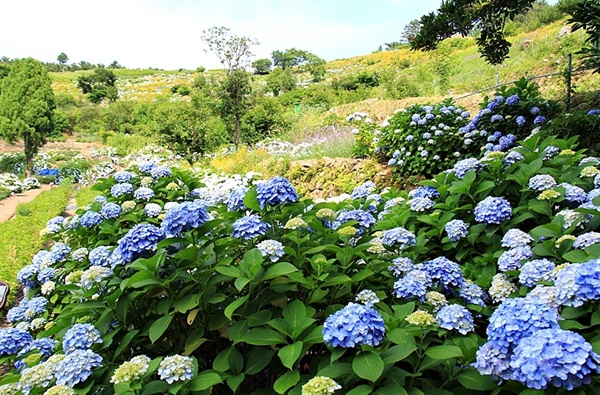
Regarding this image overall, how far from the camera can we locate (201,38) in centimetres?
1167

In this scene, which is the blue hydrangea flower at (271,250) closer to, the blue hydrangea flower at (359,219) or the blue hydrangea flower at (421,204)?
the blue hydrangea flower at (359,219)

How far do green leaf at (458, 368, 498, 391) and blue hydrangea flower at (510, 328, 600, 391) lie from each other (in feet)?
0.53

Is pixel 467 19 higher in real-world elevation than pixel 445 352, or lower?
higher

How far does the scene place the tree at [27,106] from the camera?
1555 centimetres

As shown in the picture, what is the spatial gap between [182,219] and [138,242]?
0.22m

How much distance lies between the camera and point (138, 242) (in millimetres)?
1412

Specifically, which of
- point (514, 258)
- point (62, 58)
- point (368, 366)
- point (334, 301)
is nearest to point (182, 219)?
point (334, 301)

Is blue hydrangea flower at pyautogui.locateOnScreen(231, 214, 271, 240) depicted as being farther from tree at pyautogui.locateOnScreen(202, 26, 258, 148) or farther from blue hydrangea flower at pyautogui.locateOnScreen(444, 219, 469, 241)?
tree at pyautogui.locateOnScreen(202, 26, 258, 148)

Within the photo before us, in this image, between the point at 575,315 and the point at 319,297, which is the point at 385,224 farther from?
the point at 575,315

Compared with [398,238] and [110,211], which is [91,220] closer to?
[110,211]

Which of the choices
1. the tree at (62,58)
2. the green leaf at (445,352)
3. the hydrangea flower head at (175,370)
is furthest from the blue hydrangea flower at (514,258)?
the tree at (62,58)

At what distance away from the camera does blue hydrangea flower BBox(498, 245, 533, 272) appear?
58.7 inches

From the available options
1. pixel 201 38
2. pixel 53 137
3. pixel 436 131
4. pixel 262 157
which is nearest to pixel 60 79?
pixel 53 137

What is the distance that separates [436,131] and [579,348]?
414 centimetres
